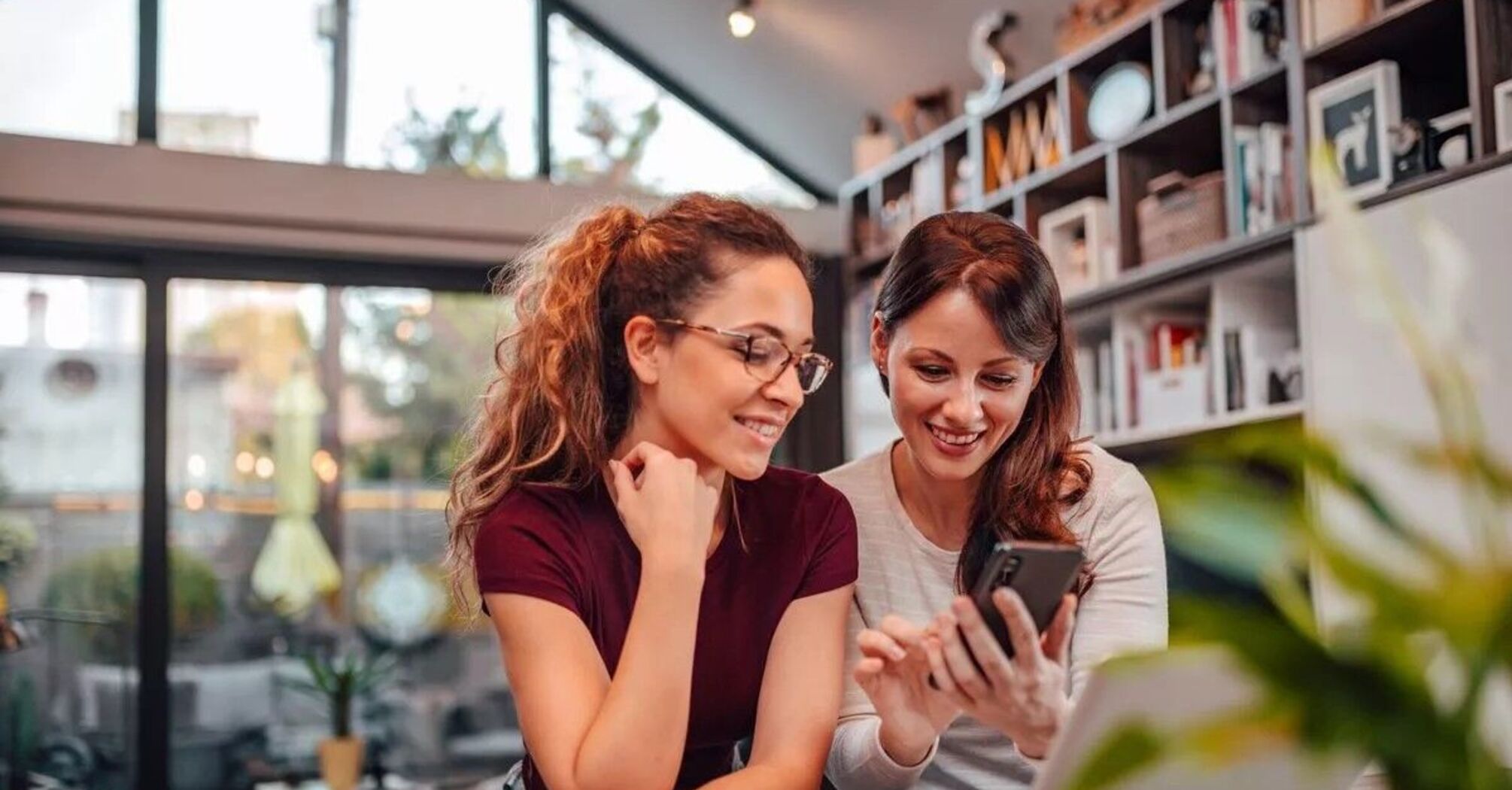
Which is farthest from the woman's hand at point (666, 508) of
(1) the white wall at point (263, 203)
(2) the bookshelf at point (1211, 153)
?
(1) the white wall at point (263, 203)

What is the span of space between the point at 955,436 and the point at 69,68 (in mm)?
4176

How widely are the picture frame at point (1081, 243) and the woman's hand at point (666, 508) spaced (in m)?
2.44

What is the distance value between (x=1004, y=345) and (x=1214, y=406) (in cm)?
197

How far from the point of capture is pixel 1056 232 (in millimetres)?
4207

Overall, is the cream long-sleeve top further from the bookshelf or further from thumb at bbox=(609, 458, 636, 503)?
the bookshelf

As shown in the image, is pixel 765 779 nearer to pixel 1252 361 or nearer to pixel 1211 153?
pixel 1252 361

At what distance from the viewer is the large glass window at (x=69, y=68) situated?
485 cm

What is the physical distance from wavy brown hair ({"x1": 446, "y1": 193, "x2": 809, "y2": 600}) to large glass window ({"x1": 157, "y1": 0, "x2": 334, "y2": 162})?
3.57m

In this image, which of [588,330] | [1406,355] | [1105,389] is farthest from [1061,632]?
[1105,389]

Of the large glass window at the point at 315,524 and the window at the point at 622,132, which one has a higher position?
the window at the point at 622,132

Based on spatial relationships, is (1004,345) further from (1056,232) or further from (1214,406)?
(1056,232)

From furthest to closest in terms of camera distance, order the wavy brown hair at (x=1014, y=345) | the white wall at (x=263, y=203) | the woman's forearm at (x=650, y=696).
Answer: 1. the white wall at (x=263, y=203)
2. the wavy brown hair at (x=1014, y=345)
3. the woman's forearm at (x=650, y=696)

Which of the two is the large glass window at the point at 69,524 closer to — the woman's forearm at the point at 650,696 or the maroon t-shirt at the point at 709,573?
the maroon t-shirt at the point at 709,573

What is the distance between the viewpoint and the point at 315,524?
511 centimetres
